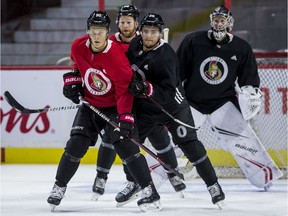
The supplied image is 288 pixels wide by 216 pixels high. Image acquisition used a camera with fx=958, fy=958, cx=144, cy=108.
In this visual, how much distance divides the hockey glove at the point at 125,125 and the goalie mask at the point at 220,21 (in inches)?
41.0

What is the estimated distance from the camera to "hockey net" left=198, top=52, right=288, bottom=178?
6.28m

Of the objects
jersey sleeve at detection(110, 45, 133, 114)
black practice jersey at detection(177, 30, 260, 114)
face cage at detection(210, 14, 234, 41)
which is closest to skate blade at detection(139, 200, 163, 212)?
jersey sleeve at detection(110, 45, 133, 114)

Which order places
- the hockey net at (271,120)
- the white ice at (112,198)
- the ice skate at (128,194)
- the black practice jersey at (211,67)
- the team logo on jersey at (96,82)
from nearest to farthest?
the team logo on jersey at (96,82), the white ice at (112,198), the ice skate at (128,194), the black practice jersey at (211,67), the hockey net at (271,120)

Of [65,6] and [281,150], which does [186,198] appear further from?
[65,6]

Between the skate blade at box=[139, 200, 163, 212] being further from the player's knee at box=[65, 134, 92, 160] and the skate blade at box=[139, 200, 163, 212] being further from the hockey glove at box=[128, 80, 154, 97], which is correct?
the hockey glove at box=[128, 80, 154, 97]

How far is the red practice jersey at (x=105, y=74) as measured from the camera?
4.48 meters

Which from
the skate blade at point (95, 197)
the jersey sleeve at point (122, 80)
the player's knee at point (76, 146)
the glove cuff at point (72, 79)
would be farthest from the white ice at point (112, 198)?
the glove cuff at point (72, 79)

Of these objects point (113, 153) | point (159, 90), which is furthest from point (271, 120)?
point (159, 90)

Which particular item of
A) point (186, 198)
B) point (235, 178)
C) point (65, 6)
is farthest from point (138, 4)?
point (186, 198)

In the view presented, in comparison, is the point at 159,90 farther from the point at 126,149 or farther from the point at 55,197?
the point at 55,197

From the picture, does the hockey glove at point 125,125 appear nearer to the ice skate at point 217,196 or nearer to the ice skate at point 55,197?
the ice skate at point 55,197

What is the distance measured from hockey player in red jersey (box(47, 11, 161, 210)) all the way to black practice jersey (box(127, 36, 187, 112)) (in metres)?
0.15

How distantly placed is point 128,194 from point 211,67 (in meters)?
0.98

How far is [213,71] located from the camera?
17.9 feet
